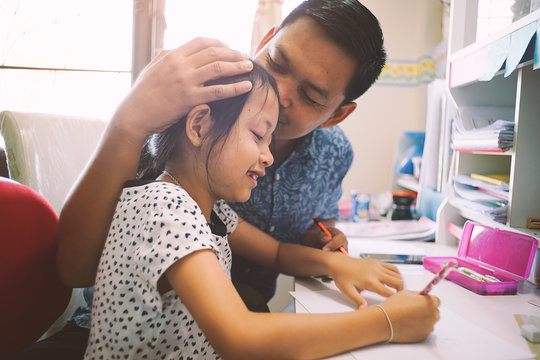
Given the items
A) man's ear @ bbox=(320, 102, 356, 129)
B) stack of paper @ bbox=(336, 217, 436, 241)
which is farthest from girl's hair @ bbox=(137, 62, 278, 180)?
stack of paper @ bbox=(336, 217, 436, 241)

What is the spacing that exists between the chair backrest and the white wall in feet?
5.23

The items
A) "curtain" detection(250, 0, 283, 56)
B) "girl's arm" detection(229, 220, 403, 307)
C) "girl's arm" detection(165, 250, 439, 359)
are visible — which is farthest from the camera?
"curtain" detection(250, 0, 283, 56)

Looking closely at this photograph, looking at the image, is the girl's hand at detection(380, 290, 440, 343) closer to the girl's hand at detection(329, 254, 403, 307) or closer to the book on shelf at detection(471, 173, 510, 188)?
the girl's hand at detection(329, 254, 403, 307)

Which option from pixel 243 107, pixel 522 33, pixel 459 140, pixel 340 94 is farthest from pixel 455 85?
pixel 243 107

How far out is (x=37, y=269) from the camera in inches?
26.6

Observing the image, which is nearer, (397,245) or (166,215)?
(166,215)

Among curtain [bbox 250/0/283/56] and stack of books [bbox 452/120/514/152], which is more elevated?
curtain [bbox 250/0/283/56]

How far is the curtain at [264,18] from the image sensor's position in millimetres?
2135

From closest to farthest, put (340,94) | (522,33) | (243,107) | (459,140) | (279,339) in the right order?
(279,339) → (243,107) → (522,33) → (340,94) → (459,140)

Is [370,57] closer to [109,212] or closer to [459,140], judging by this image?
[459,140]

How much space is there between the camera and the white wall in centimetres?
223

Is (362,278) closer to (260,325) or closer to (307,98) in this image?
(260,325)

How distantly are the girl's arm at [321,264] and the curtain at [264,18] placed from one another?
4.94 feet

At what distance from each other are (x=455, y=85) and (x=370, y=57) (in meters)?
0.38
